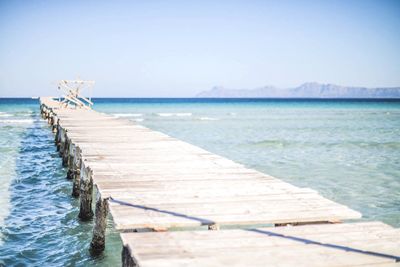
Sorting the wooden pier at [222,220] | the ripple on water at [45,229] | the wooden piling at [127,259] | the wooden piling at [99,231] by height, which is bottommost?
the ripple on water at [45,229]

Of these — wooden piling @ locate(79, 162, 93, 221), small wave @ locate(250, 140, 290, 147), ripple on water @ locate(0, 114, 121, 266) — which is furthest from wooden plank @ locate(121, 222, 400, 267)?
small wave @ locate(250, 140, 290, 147)

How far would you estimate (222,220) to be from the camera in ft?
11.0

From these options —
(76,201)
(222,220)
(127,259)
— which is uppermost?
(222,220)

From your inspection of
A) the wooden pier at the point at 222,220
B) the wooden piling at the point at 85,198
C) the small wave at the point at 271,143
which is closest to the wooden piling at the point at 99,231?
the wooden pier at the point at 222,220

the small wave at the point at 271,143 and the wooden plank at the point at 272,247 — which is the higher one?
the wooden plank at the point at 272,247

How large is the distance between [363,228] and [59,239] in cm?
443

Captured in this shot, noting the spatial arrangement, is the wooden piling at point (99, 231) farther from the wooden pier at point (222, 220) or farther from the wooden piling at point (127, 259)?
the wooden piling at point (127, 259)

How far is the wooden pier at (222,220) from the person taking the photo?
8.52 feet

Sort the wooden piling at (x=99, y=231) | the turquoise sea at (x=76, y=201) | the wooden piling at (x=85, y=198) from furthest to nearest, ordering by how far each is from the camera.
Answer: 1. the wooden piling at (x=85, y=198)
2. the turquoise sea at (x=76, y=201)
3. the wooden piling at (x=99, y=231)

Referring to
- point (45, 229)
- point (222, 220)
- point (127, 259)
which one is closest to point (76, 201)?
point (45, 229)

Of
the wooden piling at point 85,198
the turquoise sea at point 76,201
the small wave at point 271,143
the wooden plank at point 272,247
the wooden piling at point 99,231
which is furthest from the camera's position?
the small wave at point 271,143

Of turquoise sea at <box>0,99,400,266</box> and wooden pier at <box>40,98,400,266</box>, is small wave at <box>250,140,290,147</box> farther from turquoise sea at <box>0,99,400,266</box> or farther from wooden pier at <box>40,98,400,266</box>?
wooden pier at <box>40,98,400,266</box>

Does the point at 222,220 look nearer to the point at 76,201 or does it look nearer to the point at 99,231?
the point at 99,231

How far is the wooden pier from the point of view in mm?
2596
